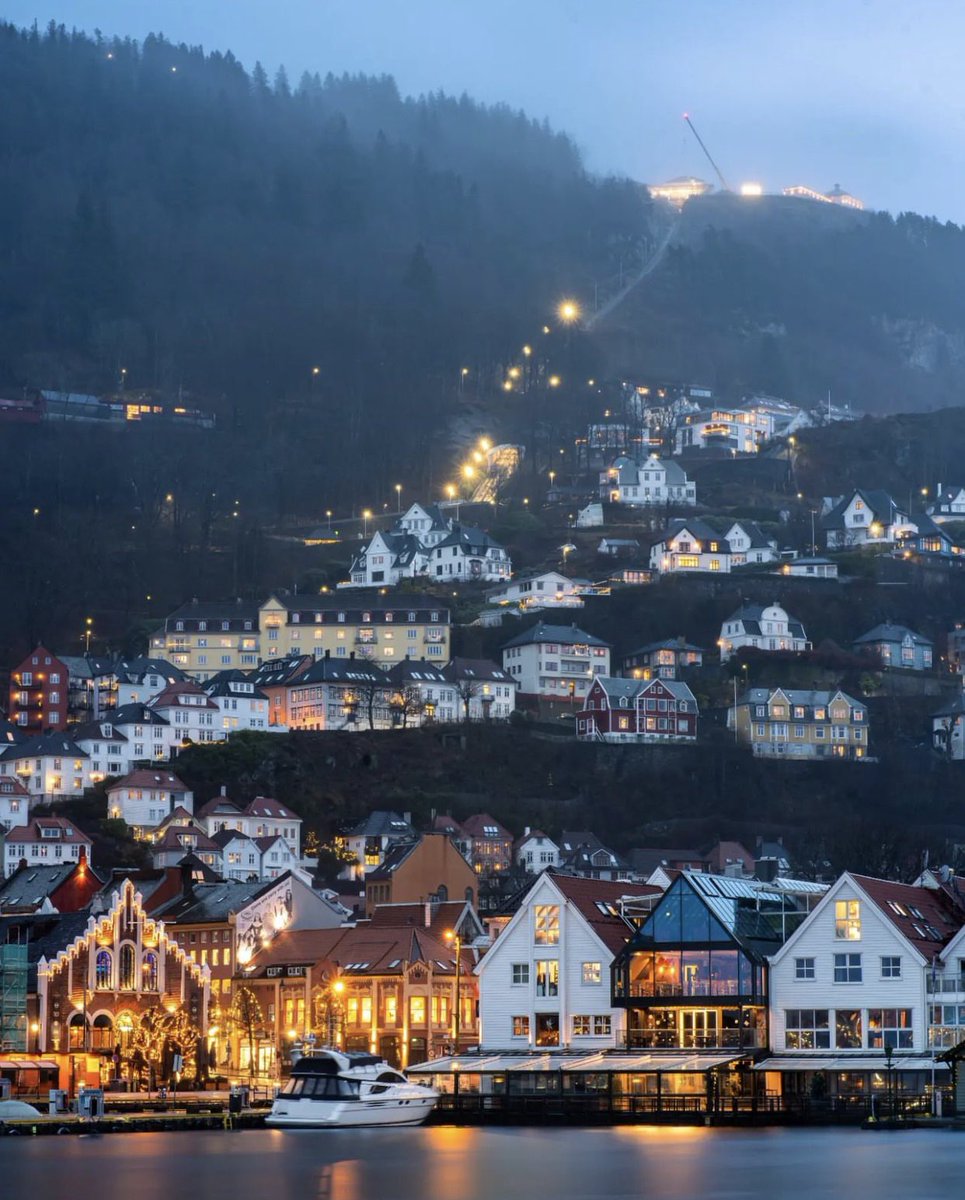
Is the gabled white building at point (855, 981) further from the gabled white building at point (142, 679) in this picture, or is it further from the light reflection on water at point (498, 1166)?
the gabled white building at point (142, 679)

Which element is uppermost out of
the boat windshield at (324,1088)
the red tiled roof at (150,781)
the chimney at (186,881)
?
the red tiled roof at (150,781)

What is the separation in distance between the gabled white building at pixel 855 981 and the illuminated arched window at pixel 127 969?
2978 cm

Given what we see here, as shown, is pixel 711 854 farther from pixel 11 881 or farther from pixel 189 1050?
pixel 189 1050

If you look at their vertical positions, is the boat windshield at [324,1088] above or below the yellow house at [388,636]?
below

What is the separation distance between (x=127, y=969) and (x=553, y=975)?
21160 mm

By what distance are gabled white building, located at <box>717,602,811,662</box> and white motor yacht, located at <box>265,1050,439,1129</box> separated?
12461 cm

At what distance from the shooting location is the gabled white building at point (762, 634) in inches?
7795

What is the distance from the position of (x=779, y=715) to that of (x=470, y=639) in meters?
32.0

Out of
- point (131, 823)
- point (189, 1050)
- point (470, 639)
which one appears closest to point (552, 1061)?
point (189, 1050)

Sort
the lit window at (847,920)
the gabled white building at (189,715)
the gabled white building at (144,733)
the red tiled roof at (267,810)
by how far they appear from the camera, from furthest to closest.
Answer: the gabled white building at (189,715) → the gabled white building at (144,733) → the red tiled roof at (267,810) → the lit window at (847,920)

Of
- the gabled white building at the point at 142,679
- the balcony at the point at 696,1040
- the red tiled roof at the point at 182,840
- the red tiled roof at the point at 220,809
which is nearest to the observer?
the balcony at the point at 696,1040

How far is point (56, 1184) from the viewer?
57.1 m

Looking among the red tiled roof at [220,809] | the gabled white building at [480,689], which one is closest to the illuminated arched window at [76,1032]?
the red tiled roof at [220,809]

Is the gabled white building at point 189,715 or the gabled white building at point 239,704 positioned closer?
the gabled white building at point 189,715
